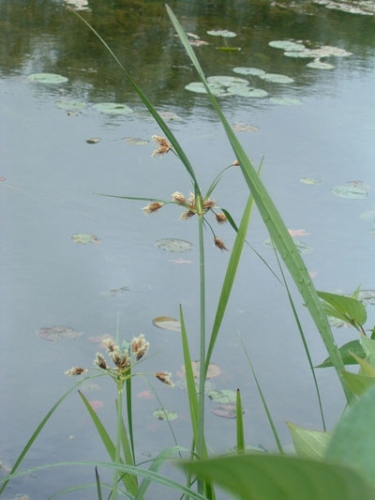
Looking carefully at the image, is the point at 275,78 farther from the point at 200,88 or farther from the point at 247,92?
the point at 200,88

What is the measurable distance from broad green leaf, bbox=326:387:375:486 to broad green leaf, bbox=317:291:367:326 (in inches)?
21.4

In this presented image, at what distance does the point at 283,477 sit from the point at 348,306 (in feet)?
1.93

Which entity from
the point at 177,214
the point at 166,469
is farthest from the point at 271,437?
the point at 177,214

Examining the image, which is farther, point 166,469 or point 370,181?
point 370,181

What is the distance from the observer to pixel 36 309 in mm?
2115

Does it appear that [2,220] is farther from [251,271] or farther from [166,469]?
[166,469]

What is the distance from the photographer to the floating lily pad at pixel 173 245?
8.16 feet

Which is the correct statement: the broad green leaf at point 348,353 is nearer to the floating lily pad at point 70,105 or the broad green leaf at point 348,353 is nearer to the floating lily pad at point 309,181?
the floating lily pad at point 309,181

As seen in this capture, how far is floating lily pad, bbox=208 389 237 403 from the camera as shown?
6.16 feet

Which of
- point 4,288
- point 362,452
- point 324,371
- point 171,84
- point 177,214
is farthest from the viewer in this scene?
point 171,84

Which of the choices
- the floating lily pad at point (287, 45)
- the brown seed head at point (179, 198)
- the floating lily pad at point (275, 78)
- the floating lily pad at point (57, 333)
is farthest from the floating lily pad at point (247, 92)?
the brown seed head at point (179, 198)

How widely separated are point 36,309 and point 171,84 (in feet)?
6.74

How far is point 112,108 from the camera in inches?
140

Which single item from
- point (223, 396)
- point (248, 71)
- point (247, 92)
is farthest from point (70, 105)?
point (223, 396)
